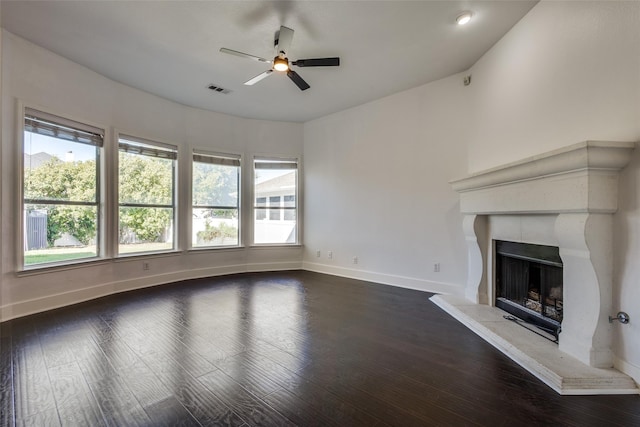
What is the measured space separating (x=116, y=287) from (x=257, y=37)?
13.1 ft

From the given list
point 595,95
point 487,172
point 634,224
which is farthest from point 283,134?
point 634,224

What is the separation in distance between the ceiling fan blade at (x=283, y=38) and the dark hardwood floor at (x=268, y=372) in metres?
2.99

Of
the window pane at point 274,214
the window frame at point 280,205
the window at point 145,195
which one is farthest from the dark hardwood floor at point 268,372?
the window pane at point 274,214

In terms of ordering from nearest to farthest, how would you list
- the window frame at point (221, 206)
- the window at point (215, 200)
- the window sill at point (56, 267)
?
the window sill at point (56, 267)
the window frame at point (221, 206)
the window at point (215, 200)

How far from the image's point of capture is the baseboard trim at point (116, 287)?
317cm

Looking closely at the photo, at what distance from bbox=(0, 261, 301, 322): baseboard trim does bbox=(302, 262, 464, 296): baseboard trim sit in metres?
0.63

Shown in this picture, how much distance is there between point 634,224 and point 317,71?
3489mm

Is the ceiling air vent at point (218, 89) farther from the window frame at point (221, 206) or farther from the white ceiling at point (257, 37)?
the window frame at point (221, 206)

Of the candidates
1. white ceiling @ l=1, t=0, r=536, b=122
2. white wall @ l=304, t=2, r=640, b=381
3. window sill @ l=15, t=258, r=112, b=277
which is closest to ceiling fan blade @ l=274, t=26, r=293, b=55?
white ceiling @ l=1, t=0, r=536, b=122

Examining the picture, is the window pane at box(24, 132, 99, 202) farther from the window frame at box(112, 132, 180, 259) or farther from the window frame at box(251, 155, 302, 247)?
the window frame at box(251, 155, 302, 247)

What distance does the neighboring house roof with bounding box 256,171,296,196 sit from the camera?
5.88 m

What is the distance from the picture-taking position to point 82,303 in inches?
143

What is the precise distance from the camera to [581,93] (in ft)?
7.34

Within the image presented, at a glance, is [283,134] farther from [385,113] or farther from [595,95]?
[595,95]
